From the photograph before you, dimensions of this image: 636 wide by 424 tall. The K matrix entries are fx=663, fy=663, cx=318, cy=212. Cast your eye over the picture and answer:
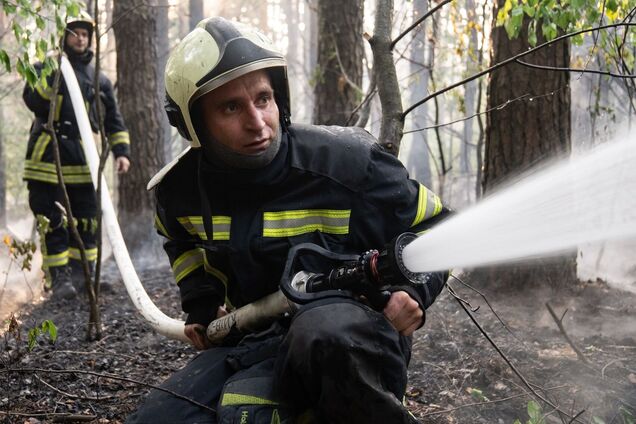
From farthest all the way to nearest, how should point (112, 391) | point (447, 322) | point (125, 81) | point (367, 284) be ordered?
1. point (125, 81)
2. point (447, 322)
3. point (112, 391)
4. point (367, 284)

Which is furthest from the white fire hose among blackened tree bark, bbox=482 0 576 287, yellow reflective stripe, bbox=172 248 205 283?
blackened tree bark, bbox=482 0 576 287

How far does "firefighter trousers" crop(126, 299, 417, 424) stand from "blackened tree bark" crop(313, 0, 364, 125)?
14.7ft

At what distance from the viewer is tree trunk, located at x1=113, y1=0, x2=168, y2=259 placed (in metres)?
8.07

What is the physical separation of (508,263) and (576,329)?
76 cm

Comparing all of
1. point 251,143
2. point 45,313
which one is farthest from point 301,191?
point 45,313

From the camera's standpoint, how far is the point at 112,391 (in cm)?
359

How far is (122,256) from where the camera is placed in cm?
429

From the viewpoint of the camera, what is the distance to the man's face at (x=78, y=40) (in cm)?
601

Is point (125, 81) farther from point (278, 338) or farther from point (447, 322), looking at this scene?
point (278, 338)

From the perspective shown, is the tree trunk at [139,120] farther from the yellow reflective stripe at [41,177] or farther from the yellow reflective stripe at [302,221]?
the yellow reflective stripe at [302,221]

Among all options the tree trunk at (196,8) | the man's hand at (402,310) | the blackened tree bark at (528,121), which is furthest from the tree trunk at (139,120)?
the tree trunk at (196,8)

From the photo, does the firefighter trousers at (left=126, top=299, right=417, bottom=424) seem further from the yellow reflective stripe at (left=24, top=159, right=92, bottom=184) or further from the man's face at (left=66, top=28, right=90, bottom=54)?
the man's face at (left=66, top=28, right=90, bottom=54)

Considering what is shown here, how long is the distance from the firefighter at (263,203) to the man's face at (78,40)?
3.71m

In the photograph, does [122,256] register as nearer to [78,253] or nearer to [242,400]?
[242,400]
